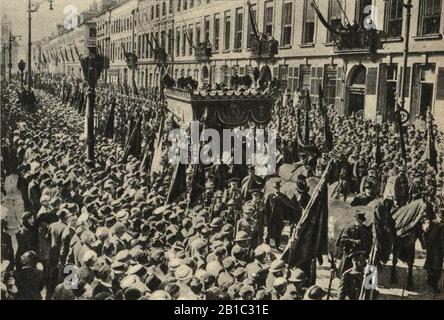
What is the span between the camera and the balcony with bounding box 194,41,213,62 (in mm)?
31734

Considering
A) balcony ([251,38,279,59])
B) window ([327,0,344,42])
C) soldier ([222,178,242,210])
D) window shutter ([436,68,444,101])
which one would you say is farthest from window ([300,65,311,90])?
soldier ([222,178,242,210])

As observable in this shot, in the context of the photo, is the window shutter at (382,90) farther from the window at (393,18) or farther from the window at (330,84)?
the window at (330,84)

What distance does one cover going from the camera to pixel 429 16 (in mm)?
16750

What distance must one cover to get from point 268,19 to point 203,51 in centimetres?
626

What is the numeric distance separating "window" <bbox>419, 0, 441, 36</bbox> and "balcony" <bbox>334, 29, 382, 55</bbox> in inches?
80.5

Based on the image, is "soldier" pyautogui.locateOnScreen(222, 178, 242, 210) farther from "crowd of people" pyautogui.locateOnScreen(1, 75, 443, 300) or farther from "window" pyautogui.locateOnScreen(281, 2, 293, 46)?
"window" pyautogui.locateOnScreen(281, 2, 293, 46)

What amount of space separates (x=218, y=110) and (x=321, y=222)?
1008 centimetres

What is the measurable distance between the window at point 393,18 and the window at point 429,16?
1082 mm

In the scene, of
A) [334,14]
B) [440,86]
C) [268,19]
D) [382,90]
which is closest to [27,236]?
[440,86]

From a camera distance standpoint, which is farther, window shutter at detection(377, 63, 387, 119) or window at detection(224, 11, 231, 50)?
window at detection(224, 11, 231, 50)

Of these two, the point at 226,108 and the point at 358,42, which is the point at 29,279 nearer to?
the point at 226,108

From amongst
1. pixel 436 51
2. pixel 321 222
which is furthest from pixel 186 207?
pixel 436 51

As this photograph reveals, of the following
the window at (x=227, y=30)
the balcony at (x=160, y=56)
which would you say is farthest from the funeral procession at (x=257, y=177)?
the balcony at (x=160, y=56)

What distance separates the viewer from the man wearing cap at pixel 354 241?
9.03 m
